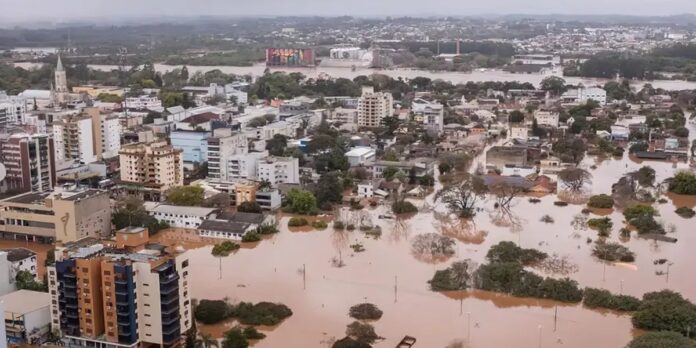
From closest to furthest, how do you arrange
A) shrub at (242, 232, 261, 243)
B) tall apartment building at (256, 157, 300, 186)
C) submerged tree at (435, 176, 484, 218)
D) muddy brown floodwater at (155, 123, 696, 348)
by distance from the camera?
muddy brown floodwater at (155, 123, 696, 348), shrub at (242, 232, 261, 243), submerged tree at (435, 176, 484, 218), tall apartment building at (256, 157, 300, 186)

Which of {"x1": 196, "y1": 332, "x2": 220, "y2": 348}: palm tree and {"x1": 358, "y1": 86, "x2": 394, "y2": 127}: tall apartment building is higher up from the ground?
{"x1": 358, "y1": 86, "x2": 394, "y2": 127}: tall apartment building

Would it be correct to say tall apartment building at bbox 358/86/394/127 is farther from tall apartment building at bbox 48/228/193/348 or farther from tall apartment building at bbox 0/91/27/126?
tall apartment building at bbox 48/228/193/348

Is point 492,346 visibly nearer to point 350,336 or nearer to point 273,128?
point 350,336

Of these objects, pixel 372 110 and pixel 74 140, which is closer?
pixel 74 140

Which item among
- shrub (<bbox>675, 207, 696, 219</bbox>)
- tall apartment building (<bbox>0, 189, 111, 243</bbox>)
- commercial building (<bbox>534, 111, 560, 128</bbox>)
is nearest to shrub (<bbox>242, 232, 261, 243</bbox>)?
tall apartment building (<bbox>0, 189, 111, 243</bbox>)

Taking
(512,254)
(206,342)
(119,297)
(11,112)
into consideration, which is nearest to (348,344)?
(206,342)

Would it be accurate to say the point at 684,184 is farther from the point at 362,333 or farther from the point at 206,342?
the point at 206,342
